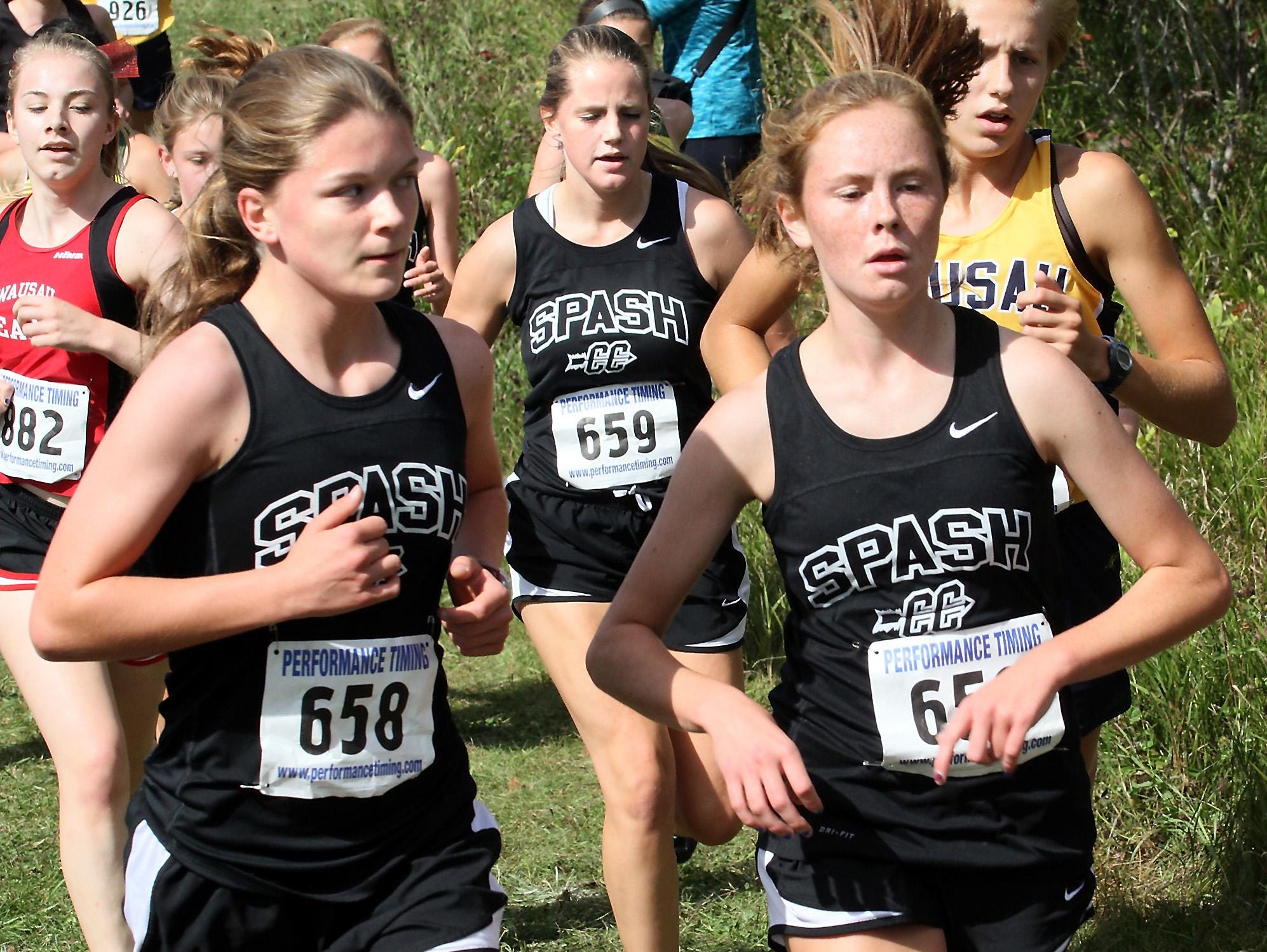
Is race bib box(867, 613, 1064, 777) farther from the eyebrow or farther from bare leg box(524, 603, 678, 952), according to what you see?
the eyebrow

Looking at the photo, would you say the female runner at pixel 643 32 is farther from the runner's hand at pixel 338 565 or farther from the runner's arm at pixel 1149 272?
the runner's hand at pixel 338 565

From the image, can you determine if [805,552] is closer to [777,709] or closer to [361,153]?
[777,709]

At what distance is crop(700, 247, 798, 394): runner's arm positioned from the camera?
3.93 m

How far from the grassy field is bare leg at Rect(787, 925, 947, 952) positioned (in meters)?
1.65

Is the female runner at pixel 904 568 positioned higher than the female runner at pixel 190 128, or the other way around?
the female runner at pixel 190 128

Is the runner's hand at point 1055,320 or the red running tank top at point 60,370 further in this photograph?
the red running tank top at point 60,370

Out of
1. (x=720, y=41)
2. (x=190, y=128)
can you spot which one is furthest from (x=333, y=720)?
(x=720, y=41)

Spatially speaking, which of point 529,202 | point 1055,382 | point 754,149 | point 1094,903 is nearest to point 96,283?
point 529,202

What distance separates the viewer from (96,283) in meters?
4.36

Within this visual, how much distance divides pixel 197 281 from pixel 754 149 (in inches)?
228

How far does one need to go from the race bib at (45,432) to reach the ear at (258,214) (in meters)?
1.78

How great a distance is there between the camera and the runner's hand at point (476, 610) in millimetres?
2795

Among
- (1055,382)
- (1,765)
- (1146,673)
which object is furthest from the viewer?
(1,765)

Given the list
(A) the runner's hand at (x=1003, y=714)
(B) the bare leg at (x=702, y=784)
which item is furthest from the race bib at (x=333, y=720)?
(B) the bare leg at (x=702, y=784)
